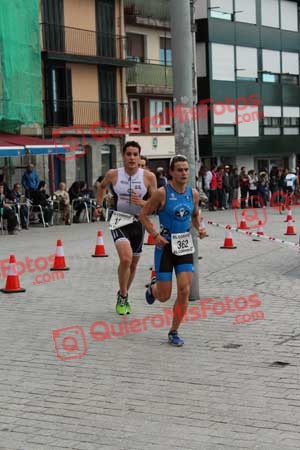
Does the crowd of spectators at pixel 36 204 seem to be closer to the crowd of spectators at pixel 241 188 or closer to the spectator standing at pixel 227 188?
the crowd of spectators at pixel 241 188

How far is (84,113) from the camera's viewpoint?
3403 centimetres

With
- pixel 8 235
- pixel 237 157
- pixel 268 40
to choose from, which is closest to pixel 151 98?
pixel 237 157

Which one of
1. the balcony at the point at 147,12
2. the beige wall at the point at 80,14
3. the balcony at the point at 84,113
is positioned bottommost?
the balcony at the point at 84,113

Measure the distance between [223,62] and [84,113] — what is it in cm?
1123

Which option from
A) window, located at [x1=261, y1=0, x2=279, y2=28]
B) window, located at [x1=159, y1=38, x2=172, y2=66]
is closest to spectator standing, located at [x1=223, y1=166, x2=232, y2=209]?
window, located at [x1=159, y1=38, x2=172, y2=66]

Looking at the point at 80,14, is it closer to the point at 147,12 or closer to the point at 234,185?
the point at 147,12

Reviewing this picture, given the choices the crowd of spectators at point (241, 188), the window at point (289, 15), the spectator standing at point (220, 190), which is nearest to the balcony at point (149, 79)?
the crowd of spectators at point (241, 188)

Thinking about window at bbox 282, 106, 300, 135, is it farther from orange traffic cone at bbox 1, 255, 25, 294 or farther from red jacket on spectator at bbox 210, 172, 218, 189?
orange traffic cone at bbox 1, 255, 25, 294

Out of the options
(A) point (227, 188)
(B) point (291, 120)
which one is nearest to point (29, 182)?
(A) point (227, 188)

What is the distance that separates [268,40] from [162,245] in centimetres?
4002

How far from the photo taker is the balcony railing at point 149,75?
36.9m

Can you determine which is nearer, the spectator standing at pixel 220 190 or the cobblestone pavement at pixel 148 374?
the cobblestone pavement at pixel 148 374

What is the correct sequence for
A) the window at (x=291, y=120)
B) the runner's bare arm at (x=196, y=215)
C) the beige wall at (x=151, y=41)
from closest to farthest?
the runner's bare arm at (x=196, y=215), the beige wall at (x=151, y=41), the window at (x=291, y=120)

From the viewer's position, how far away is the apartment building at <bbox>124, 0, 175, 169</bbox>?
37.0 metres
